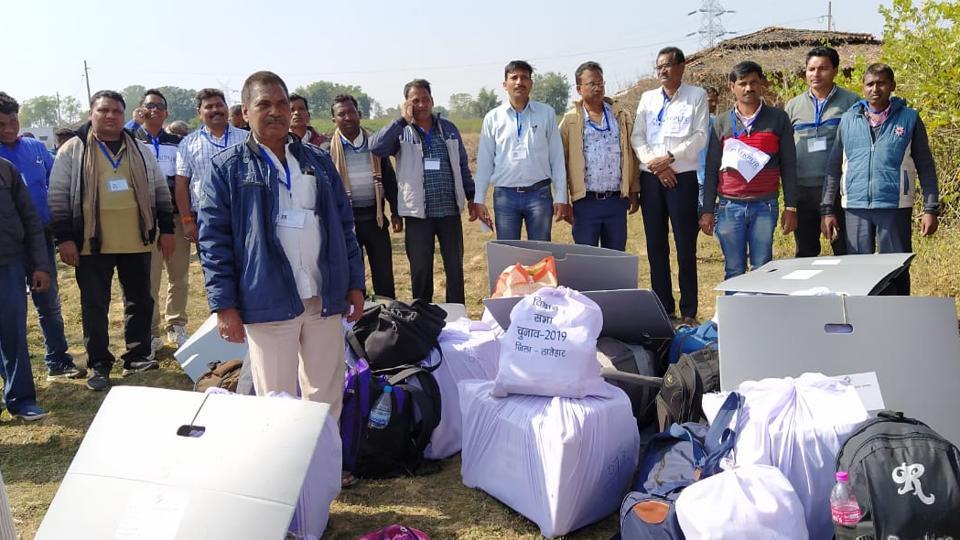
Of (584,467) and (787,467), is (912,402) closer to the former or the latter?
(787,467)

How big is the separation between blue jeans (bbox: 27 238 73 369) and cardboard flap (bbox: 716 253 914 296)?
424 cm

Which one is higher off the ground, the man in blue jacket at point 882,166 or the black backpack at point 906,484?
the man in blue jacket at point 882,166

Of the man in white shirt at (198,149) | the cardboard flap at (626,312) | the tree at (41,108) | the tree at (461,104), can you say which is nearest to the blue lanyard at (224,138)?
the man in white shirt at (198,149)

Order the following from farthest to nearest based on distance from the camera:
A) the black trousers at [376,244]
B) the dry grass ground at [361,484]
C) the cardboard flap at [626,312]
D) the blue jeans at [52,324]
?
the black trousers at [376,244], the blue jeans at [52,324], the cardboard flap at [626,312], the dry grass ground at [361,484]

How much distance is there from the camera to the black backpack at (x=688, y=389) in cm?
321

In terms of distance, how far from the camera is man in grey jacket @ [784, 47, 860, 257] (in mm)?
4953

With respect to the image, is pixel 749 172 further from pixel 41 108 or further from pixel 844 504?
pixel 41 108

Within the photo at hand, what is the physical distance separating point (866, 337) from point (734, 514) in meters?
1.02

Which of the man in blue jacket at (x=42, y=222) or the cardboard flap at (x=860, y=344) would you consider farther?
the man in blue jacket at (x=42, y=222)

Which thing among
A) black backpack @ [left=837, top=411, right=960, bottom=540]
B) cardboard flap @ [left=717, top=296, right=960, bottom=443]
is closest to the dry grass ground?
cardboard flap @ [left=717, top=296, right=960, bottom=443]

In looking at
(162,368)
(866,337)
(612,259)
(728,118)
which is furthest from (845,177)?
(162,368)

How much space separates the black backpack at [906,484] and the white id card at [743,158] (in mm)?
2855

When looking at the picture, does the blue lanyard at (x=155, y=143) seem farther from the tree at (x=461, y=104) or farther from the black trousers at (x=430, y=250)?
the tree at (x=461, y=104)

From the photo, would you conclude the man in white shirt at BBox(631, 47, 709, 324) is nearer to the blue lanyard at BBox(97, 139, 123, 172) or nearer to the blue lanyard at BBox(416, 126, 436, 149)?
the blue lanyard at BBox(416, 126, 436, 149)
